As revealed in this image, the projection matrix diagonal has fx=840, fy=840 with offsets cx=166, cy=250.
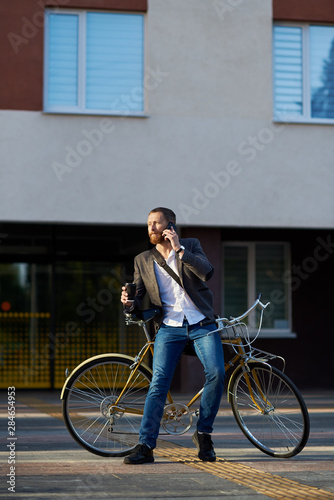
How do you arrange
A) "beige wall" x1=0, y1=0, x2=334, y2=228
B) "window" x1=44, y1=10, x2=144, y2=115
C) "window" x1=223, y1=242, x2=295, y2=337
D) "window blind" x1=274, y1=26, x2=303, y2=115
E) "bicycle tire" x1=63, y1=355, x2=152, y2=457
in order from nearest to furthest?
"bicycle tire" x1=63, y1=355, x2=152, y2=457
"beige wall" x1=0, y1=0, x2=334, y2=228
"window" x1=44, y1=10, x2=144, y2=115
"window blind" x1=274, y1=26, x2=303, y2=115
"window" x1=223, y1=242, x2=295, y2=337

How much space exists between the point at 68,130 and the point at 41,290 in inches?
111

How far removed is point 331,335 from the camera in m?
14.0

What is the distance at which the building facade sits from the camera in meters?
12.1

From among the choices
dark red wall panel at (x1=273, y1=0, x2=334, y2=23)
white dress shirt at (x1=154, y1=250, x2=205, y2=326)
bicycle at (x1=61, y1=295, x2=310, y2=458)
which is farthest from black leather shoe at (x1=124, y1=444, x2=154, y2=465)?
dark red wall panel at (x1=273, y1=0, x2=334, y2=23)

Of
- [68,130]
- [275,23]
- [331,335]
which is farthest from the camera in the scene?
[331,335]

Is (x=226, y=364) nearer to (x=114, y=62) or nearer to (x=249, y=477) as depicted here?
(x=249, y=477)

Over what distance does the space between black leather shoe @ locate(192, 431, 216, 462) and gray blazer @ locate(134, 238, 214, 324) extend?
84cm

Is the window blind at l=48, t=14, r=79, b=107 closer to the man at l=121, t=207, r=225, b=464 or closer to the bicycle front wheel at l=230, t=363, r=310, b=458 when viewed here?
the man at l=121, t=207, r=225, b=464

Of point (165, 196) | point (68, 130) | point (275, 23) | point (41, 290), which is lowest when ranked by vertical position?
point (41, 290)

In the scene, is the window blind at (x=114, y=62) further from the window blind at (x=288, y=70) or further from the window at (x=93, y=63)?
the window blind at (x=288, y=70)

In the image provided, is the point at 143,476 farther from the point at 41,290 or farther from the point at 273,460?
the point at 41,290

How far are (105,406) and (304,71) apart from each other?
336 inches

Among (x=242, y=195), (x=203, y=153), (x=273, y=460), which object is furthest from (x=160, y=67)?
(x=273, y=460)

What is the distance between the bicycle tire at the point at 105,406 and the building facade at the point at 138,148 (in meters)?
6.35
